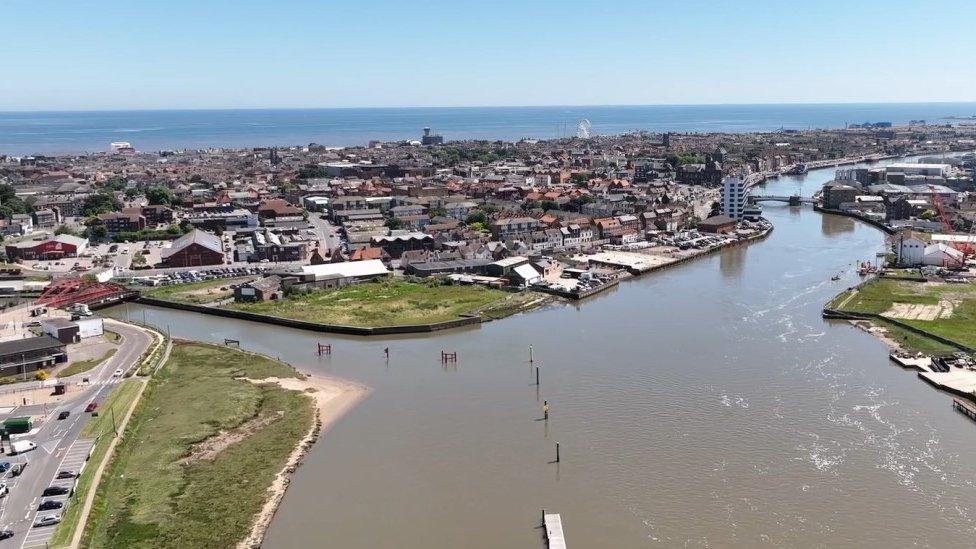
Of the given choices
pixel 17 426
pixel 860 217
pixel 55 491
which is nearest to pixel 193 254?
pixel 17 426

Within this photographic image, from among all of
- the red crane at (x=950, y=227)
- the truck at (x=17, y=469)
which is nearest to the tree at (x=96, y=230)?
the truck at (x=17, y=469)

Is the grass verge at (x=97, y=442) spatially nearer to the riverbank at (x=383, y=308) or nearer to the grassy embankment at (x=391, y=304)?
the riverbank at (x=383, y=308)

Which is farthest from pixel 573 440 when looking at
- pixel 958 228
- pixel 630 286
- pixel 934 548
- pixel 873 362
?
pixel 958 228

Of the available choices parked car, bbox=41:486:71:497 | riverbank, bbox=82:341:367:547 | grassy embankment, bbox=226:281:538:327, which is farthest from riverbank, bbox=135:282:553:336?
parked car, bbox=41:486:71:497

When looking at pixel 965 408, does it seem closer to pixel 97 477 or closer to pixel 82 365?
pixel 97 477

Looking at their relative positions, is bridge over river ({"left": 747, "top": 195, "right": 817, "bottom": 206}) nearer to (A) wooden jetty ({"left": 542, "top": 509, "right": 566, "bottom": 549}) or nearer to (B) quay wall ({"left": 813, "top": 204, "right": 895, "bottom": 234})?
(B) quay wall ({"left": 813, "top": 204, "right": 895, "bottom": 234})

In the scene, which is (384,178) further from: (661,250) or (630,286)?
(630,286)
